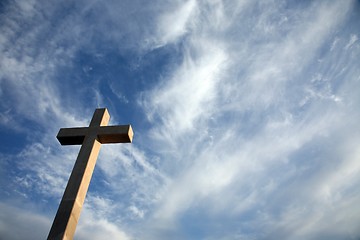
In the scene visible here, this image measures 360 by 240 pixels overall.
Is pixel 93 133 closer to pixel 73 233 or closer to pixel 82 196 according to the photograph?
pixel 82 196

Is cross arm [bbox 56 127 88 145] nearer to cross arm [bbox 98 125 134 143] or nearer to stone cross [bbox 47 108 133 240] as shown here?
stone cross [bbox 47 108 133 240]

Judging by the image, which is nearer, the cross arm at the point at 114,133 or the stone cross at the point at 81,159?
the stone cross at the point at 81,159

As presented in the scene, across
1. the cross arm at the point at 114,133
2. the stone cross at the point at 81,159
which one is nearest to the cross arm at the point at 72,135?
the stone cross at the point at 81,159

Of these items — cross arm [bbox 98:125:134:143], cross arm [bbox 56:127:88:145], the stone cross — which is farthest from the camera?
cross arm [bbox 56:127:88:145]

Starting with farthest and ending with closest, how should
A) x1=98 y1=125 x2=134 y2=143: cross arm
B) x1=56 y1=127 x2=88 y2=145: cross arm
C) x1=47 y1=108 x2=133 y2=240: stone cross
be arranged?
x1=56 y1=127 x2=88 y2=145: cross arm → x1=98 y1=125 x2=134 y2=143: cross arm → x1=47 y1=108 x2=133 y2=240: stone cross

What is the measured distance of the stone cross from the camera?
484 centimetres

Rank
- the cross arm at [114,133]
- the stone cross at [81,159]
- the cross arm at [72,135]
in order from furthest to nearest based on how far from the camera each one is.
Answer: the cross arm at [72,135], the cross arm at [114,133], the stone cross at [81,159]

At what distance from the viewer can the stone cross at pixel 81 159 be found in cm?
484

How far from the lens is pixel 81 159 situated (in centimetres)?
596

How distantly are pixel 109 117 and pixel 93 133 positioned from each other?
3.21 ft

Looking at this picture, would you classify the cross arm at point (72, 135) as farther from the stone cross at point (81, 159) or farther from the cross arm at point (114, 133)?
the cross arm at point (114, 133)

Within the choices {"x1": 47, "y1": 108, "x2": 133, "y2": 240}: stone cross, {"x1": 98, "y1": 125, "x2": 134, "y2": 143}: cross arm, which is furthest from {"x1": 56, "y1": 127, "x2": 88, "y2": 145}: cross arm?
{"x1": 98, "y1": 125, "x2": 134, "y2": 143}: cross arm

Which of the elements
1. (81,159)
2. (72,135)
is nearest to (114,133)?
(81,159)

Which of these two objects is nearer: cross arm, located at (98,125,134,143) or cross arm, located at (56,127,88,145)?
cross arm, located at (98,125,134,143)
